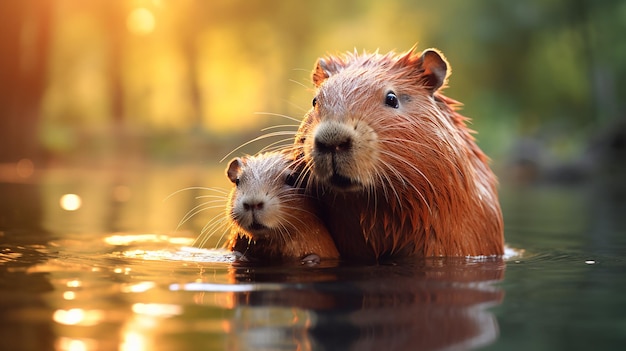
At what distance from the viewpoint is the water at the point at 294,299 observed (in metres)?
3.05

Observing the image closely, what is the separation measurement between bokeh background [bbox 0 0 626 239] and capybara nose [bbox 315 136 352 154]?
1734 cm

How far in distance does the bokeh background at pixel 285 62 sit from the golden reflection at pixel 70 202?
9360mm

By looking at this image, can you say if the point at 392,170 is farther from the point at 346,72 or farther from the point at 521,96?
the point at 521,96

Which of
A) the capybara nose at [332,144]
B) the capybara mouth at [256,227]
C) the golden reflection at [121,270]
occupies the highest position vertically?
the capybara nose at [332,144]

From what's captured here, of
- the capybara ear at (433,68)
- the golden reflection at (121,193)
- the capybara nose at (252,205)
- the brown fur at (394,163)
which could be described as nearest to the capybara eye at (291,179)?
the brown fur at (394,163)

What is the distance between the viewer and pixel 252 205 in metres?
5.33

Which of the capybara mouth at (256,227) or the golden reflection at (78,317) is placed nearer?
the golden reflection at (78,317)

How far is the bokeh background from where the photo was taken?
912 inches

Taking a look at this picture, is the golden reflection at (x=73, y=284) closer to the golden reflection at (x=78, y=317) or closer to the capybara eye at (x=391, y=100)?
the golden reflection at (x=78, y=317)

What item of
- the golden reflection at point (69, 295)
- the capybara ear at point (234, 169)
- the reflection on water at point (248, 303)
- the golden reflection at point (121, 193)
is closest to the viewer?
the reflection on water at point (248, 303)

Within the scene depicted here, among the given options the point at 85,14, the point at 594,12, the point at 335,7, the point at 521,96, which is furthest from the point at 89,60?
the point at 594,12

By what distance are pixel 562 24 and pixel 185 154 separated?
14770mm

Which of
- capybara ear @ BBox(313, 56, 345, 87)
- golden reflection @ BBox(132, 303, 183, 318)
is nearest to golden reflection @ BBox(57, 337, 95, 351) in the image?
Result: golden reflection @ BBox(132, 303, 183, 318)

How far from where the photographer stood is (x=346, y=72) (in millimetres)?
5395
